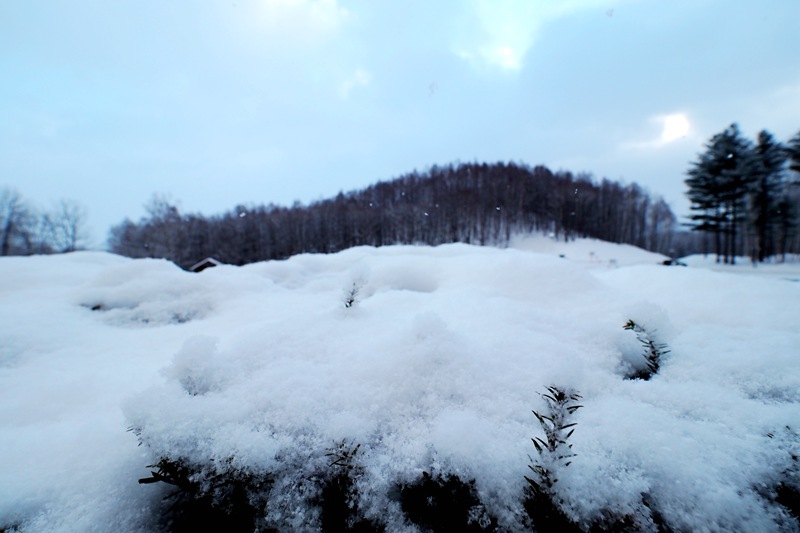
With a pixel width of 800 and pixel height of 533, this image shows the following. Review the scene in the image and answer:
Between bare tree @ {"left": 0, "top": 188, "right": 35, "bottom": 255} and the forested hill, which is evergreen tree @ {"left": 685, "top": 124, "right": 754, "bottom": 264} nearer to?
the forested hill

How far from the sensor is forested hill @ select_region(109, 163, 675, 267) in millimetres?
39438

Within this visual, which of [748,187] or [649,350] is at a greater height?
[748,187]

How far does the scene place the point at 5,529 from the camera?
805 mm

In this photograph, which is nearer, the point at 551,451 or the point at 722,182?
the point at 551,451

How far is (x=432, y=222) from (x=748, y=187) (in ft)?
97.6

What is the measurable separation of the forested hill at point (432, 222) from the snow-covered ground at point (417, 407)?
127 ft

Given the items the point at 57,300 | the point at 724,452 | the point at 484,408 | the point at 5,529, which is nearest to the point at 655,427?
the point at 724,452

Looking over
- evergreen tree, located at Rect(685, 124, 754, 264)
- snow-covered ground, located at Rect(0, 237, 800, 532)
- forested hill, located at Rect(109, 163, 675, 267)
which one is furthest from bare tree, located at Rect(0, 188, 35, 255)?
evergreen tree, located at Rect(685, 124, 754, 264)

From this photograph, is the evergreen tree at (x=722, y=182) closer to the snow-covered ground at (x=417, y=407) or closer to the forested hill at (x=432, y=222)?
the forested hill at (x=432, y=222)

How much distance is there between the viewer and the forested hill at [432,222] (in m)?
39.4

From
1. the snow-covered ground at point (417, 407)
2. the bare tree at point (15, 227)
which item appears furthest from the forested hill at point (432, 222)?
the snow-covered ground at point (417, 407)

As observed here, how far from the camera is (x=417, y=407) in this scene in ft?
3.82

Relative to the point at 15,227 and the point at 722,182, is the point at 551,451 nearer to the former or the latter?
the point at 722,182

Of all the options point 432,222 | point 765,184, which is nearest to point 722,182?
point 765,184
